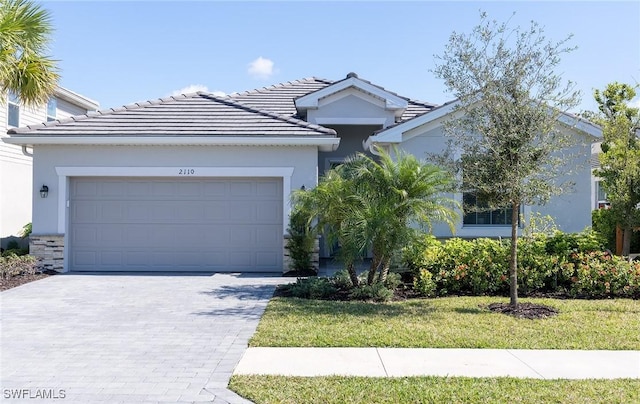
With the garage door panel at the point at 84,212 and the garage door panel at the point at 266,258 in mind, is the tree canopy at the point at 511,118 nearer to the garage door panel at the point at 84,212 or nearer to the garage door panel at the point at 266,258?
the garage door panel at the point at 266,258

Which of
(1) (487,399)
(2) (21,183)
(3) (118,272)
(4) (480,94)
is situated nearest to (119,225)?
(3) (118,272)

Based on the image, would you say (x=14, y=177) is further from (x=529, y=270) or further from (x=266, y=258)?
(x=529, y=270)

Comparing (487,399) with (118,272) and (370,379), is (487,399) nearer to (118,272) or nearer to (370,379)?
(370,379)

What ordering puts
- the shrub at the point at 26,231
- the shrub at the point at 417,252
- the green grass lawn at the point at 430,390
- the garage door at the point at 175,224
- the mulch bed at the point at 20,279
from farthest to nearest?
1. the shrub at the point at 26,231
2. the garage door at the point at 175,224
3. the mulch bed at the point at 20,279
4. the shrub at the point at 417,252
5. the green grass lawn at the point at 430,390

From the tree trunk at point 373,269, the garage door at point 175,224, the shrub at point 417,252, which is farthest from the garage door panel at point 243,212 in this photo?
the shrub at point 417,252

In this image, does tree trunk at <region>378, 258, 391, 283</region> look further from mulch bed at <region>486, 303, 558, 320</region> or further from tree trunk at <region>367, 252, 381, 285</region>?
mulch bed at <region>486, 303, 558, 320</region>

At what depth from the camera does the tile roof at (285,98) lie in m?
16.3

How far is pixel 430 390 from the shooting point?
4.78 m

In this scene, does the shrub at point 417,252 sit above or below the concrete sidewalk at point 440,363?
above

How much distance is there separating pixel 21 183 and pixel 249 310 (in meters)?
13.4

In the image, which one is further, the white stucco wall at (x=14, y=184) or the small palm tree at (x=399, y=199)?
the white stucco wall at (x=14, y=184)

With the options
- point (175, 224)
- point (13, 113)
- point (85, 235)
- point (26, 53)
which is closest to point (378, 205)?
point (175, 224)

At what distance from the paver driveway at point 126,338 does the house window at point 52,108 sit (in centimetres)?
1091

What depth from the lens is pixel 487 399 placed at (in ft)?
15.1
